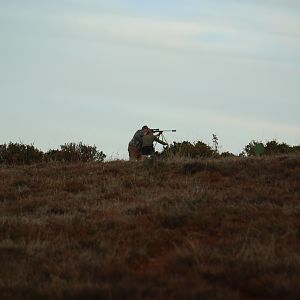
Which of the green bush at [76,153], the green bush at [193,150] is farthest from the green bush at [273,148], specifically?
the green bush at [76,153]

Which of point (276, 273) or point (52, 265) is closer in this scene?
point (276, 273)

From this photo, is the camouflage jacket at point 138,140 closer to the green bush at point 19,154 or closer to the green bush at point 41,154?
the green bush at point 41,154

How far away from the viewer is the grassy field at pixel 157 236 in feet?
19.8

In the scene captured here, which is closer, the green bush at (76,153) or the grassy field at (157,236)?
the grassy field at (157,236)

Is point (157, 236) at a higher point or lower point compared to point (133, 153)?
lower

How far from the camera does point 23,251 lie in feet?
25.0

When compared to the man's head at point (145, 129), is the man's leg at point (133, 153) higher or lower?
lower

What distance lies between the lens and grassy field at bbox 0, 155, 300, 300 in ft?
19.8

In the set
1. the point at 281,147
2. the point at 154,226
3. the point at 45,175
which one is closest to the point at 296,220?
the point at 154,226

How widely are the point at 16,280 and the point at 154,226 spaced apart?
2.77 metres

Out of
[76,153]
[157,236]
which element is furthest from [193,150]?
[157,236]

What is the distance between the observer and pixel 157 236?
8.09m

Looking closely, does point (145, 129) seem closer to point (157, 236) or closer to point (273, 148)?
point (273, 148)

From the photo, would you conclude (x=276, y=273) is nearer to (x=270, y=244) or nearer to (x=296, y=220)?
(x=270, y=244)
